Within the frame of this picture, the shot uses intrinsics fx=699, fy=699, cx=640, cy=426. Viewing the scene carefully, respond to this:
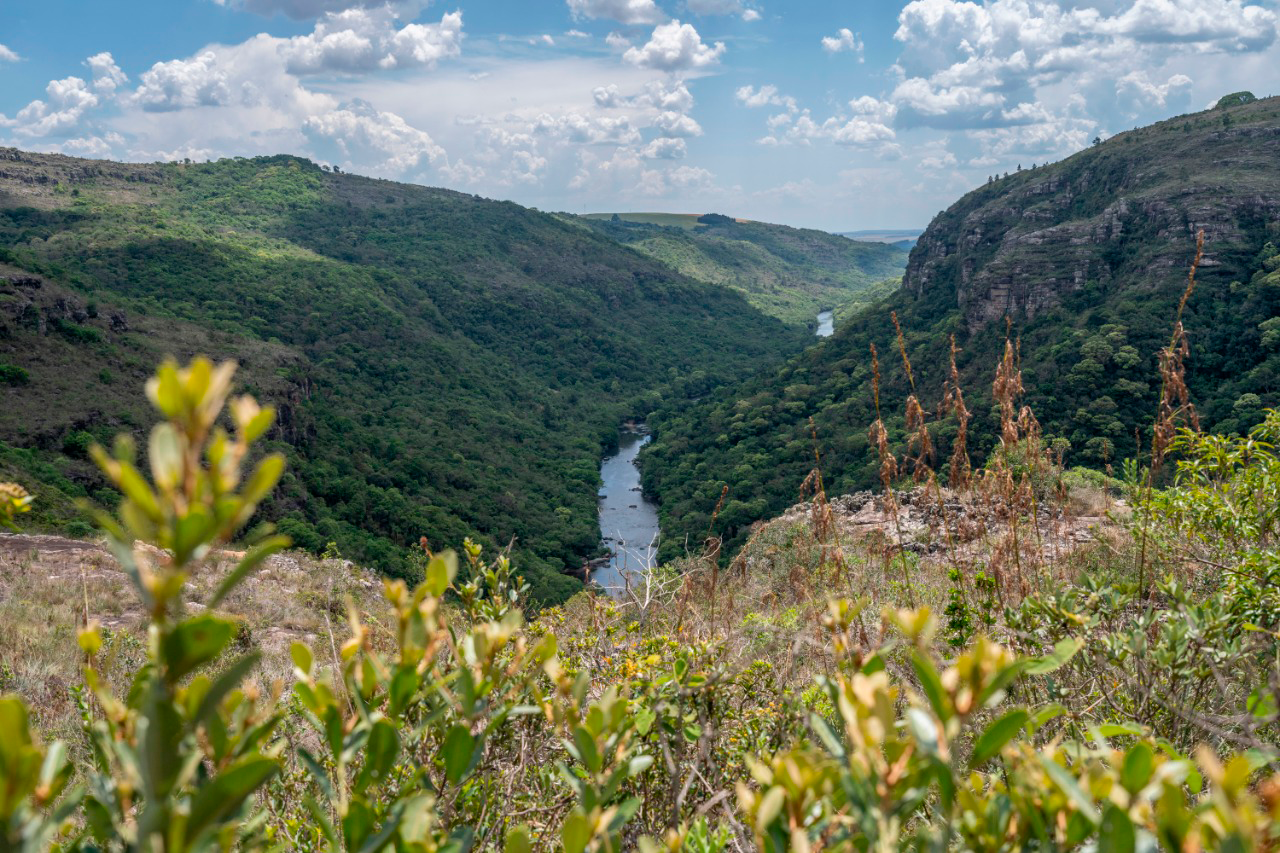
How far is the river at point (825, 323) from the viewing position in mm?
91312

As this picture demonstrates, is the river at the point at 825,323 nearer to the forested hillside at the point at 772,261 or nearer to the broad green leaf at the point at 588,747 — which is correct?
the forested hillside at the point at 772,261

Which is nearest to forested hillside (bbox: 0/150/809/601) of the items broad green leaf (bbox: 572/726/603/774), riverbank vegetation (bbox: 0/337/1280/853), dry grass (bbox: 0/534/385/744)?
dry grass (bbox: 0/534/385/744)

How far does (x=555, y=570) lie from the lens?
30.4 metres

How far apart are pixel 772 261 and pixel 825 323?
1953 inches

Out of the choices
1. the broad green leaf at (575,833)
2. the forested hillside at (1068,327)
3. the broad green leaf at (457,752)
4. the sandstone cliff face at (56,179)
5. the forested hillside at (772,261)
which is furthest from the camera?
the forested hillside at (772,261)

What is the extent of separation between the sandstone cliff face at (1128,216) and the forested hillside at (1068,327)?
106 mm

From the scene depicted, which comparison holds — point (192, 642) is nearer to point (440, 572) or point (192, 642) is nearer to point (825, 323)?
point (440, 572)

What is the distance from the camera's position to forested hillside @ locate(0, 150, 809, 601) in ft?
81.3

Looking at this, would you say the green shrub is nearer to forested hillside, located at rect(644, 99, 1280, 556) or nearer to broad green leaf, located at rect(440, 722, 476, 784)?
forested hillside, located at rect(644, 99, 1280, 556)

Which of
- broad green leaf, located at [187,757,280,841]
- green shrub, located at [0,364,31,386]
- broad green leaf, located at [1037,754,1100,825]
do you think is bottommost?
green shrub, located at [0,364,31,386]

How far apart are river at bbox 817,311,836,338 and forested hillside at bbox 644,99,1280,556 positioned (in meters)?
35.0

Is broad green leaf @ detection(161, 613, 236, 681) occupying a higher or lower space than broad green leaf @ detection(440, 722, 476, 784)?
higher

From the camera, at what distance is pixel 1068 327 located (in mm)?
33312

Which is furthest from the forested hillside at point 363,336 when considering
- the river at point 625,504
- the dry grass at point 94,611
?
the dry grass at point 94,611
